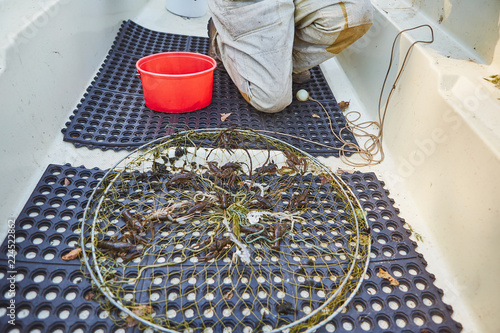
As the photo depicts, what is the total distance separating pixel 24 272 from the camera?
1.38 meters

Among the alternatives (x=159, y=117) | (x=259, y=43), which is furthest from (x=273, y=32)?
(x=159, y=117)

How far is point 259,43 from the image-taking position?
216cm

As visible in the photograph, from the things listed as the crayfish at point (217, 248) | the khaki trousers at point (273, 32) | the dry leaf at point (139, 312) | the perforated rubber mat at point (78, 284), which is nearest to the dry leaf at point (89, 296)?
the perforated rubber mat at point (78, 284)

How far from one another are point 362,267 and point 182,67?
1.85 meters

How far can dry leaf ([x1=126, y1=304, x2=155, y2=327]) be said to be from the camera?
126cm

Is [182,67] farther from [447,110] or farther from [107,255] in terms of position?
[447,110]

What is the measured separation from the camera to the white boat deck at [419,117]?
1.41 meters

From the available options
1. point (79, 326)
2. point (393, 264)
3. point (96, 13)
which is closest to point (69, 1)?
point (96, 13)

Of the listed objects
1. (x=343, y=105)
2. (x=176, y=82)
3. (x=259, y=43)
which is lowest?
(x=343, y=105)

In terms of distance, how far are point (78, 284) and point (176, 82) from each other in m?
1.32

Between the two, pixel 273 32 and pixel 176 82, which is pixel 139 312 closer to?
pixel 176 82

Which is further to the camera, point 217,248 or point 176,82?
point 176,82

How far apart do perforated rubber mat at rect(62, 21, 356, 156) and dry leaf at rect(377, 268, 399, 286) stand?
84cm

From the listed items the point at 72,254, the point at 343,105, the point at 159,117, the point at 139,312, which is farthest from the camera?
the point at 343,105
